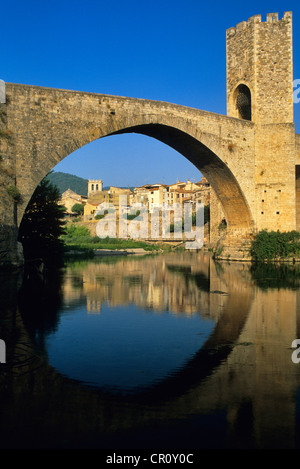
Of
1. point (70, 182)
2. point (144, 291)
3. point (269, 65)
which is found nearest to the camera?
point (144, 291)

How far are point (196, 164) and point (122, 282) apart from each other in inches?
323

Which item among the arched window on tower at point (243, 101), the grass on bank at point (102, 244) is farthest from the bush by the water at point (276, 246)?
the grass on bank at point (102, 244)

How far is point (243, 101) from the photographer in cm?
1919

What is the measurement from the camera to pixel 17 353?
14.0 feet

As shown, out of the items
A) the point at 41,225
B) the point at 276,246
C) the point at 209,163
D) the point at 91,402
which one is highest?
the point at 209,163

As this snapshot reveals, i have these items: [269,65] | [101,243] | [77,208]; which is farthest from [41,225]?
[77,208]

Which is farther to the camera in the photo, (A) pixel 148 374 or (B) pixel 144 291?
(B) pixel 144 291

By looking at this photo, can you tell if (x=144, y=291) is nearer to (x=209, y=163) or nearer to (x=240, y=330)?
(x=240, y=330)

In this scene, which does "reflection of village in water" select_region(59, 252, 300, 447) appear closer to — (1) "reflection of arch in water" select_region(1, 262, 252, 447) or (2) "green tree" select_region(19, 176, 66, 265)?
(1) "reflection of arch in water" select_region(1, 262, 252, 447)

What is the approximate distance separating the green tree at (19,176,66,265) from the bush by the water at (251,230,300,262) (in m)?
7.75

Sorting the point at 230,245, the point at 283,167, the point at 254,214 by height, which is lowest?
the point at 230,245

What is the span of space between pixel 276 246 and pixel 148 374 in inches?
557
